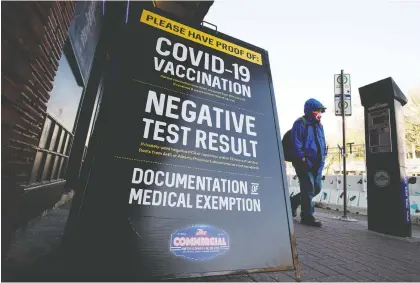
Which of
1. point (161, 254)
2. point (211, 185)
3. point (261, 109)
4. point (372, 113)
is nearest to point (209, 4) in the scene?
point (372, 113)

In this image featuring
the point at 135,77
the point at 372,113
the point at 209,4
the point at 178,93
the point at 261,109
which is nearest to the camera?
the point at 135,77

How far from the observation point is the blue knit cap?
470 cm

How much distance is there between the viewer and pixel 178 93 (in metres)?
1.92

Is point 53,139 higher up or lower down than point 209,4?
lower down

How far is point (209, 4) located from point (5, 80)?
5.65 m

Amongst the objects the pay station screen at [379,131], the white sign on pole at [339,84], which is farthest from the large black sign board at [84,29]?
the white sign on pole at [339,84]

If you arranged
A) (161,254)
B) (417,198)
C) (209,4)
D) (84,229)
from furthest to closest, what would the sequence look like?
1. (417,198)
2. (209,4)
3. (161,254)
4. (84,229)

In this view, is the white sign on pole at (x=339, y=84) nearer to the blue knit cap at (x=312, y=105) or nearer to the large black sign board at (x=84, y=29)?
the blue knit cap at (x=312, y=105)

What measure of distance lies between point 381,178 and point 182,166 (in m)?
4.78

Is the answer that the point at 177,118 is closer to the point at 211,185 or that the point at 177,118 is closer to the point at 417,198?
the point at 211,185

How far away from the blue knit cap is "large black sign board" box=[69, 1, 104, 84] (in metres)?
3.73

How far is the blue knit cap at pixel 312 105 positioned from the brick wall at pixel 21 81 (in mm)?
4007

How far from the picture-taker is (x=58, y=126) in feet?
11.8

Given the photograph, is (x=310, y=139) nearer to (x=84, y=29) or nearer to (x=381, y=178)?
(x=381, y=178)
